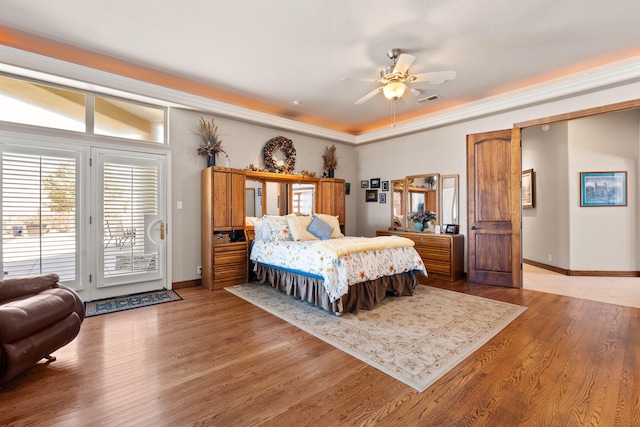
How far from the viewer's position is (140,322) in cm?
315

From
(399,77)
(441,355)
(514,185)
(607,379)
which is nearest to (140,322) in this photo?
(441,355)

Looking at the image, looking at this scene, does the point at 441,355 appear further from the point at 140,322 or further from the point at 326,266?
the point at 140,322

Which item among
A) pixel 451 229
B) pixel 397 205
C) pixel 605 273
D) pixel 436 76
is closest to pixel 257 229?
pixel 397 205

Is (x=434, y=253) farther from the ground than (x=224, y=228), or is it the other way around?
(x=224, y=228)

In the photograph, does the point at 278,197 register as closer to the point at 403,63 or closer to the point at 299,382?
the point at 403,63

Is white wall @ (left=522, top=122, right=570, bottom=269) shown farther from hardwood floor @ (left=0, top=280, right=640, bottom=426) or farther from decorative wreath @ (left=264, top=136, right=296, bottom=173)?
decorative wreath @ (left=264, top=136, right=296, bottom=173)

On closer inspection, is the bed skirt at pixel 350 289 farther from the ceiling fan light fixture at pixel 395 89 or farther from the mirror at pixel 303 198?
the ceiling fan light fixture at pixel 395 89

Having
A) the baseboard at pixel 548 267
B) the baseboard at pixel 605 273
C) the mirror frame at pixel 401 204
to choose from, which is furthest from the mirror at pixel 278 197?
the baseboard at pixel 605 273

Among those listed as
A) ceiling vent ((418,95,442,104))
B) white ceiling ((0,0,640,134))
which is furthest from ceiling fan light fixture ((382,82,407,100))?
ceiling vent ((418,95,442,104))

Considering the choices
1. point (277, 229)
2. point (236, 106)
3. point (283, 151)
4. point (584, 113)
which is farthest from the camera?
point (283, 151)

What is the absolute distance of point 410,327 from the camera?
2.99m

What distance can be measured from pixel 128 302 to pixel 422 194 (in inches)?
204

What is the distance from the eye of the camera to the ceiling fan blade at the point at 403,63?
2.84 metres

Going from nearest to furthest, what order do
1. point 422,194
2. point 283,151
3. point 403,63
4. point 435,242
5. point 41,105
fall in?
point 403,63
point 41,105
point 435,242
point 283,151
point 422,194
